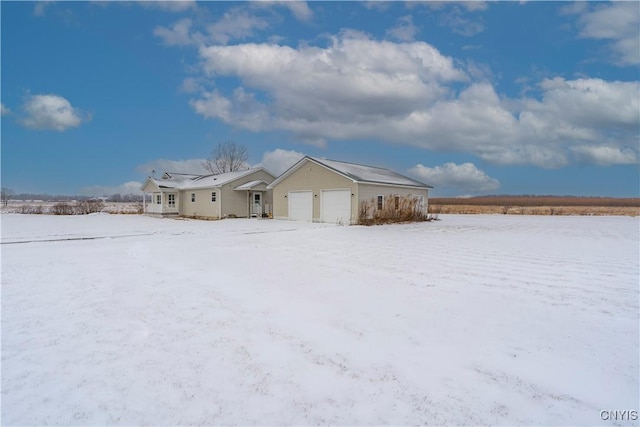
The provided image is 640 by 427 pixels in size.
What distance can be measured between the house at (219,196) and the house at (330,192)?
3009 mm

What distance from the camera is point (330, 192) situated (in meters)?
22.1

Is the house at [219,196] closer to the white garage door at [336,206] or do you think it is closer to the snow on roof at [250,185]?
the snow on roof at [250,185]

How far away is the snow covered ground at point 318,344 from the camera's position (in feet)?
9.59

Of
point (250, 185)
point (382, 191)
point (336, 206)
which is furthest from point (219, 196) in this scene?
point (382, 191)

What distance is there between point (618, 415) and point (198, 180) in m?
32.6

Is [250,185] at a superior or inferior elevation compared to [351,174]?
inferior

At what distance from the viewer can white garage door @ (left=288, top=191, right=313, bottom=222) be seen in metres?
23.3

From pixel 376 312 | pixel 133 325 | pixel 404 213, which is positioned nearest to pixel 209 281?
pixel 133 325

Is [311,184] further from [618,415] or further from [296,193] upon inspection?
[618,415]

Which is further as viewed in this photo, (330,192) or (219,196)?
(219,196)

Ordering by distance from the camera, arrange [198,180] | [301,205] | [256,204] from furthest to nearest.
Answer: [198,180], [256,204], [301,205]

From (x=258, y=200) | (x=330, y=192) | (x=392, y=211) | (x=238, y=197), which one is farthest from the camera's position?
(x=258, y=200)

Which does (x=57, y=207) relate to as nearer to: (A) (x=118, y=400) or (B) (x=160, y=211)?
Answer: (B) (x=160, y=211)

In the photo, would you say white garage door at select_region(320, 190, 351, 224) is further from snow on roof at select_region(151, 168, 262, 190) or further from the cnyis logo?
the cnyis logo
